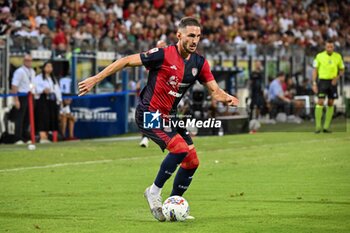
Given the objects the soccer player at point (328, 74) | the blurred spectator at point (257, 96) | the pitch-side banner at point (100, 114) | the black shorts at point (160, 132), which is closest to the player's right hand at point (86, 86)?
the black shorts at point (160, 132)

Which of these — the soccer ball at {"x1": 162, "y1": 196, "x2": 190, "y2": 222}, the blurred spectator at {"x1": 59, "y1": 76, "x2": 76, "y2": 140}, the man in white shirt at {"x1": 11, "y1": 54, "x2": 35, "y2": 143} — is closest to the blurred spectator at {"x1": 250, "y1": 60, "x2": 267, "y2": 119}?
the blurred spectator at {"x1": 59, "y1": 76, "x2": 76, "y2": 140}

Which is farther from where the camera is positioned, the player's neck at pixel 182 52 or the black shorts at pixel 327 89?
the black shorts at pixel 327 89

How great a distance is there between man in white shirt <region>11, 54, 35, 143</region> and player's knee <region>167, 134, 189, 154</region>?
12.2 meters

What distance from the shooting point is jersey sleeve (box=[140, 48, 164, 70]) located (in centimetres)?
1021

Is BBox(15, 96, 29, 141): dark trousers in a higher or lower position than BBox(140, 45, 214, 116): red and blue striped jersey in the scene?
lower

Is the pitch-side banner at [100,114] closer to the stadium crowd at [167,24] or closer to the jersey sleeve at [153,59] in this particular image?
the stadium crowd at [167,24]

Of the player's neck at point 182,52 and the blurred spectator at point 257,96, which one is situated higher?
the player's neck at point 182,52

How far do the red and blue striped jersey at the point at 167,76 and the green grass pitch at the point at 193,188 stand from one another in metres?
1.23

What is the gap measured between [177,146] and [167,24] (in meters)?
21.5

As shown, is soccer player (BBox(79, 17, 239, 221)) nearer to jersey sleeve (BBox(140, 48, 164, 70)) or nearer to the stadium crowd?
jersey sleeve (BBox(140, 48, 164, 70))

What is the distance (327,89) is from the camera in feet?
86.0

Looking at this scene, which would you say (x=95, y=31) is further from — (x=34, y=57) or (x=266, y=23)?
(x=266, y=23)

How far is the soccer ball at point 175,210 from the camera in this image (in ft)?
33.1

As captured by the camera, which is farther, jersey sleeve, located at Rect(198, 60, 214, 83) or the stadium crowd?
the stadium crowd
